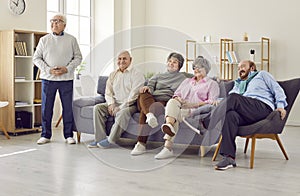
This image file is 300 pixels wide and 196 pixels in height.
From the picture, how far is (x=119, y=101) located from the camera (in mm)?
4637

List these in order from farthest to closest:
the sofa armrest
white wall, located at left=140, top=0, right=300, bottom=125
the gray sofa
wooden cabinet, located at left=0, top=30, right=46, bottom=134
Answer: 1. white wall, located at left=140, top=0, right=300, bottom=125
2. wooden cabinet, located at left=0, top=30, right=46, bottom=134
3. the sofa armrest
4. the gray sofa

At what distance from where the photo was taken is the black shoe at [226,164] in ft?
12.0

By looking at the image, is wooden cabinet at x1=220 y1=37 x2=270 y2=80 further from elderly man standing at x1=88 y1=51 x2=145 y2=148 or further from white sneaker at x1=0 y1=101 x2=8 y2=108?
white sneaker at x1=0 y1=101 x2=8 y2=108

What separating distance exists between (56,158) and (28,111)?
6.09 ft

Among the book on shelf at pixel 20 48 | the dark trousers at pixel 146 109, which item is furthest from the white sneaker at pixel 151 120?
the book on shelf at pixel 20 48

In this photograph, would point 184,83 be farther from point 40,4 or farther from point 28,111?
point 40,4

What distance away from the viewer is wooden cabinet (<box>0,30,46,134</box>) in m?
5.48

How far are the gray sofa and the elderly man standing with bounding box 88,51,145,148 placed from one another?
0.24 ft

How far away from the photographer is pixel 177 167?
12.3 ft

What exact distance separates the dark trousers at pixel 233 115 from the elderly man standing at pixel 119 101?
3.13ft

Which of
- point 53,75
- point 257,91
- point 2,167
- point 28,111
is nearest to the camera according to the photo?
point 2,167

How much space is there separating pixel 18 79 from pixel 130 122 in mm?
1879

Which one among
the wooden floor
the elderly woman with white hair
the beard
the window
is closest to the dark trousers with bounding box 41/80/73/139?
the wooden floor

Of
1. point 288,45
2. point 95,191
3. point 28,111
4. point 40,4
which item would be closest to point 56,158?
point 95,191
